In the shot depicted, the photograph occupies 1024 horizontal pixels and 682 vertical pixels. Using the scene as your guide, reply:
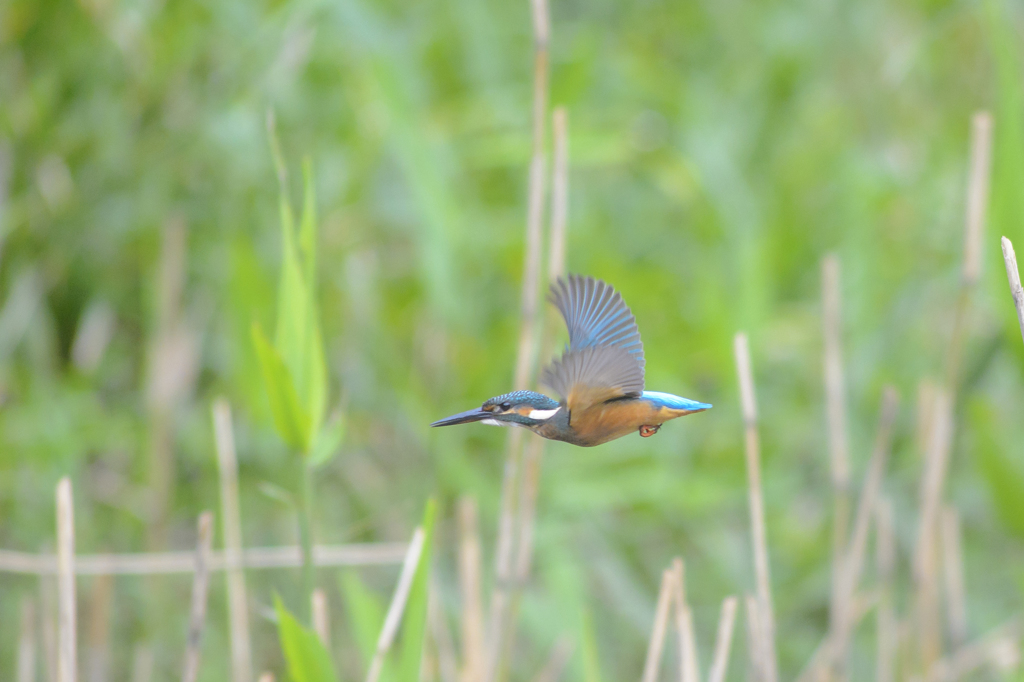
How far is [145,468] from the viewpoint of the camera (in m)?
1.59

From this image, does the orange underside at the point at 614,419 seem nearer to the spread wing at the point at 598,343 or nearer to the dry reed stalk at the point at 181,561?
the spread wing at the point at 598,343

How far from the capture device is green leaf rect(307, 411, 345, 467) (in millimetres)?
729

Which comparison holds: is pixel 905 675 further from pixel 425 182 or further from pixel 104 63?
pixel 104 63

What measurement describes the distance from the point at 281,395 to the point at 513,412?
347 millimetres

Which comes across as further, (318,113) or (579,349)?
(318,113)

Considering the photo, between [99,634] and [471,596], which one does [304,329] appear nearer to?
[471,596]

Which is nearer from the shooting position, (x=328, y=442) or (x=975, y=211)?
(x=328, y=442)

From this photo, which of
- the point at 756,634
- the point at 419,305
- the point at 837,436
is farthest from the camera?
the point at 419,305

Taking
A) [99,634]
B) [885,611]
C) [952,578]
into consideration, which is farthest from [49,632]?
[952,578]

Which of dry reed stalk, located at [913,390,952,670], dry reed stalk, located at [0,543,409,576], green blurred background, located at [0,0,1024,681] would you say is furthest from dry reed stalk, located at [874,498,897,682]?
dry reed stalk, located at [0,543,409,576]

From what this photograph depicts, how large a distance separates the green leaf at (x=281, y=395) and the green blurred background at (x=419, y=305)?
0.48m

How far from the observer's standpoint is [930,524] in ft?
3.74

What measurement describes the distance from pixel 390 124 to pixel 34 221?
55cm

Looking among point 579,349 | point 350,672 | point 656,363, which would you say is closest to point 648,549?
point 656,363
